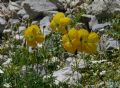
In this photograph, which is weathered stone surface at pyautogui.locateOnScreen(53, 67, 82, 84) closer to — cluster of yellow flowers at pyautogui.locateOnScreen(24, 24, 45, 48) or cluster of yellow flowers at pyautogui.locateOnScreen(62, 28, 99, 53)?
cluster of yellow flowers at pyautogui.locateOnScreen(24, 24, 45, 48)

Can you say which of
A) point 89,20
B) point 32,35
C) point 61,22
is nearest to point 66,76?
point 32,35

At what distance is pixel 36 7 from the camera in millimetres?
10117

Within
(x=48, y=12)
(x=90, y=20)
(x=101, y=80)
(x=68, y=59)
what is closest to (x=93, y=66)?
(x=101, y=80)

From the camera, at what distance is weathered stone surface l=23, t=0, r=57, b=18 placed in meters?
9.95

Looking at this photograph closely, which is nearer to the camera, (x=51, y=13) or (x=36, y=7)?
(x=51, y=13)

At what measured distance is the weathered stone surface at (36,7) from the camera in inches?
392

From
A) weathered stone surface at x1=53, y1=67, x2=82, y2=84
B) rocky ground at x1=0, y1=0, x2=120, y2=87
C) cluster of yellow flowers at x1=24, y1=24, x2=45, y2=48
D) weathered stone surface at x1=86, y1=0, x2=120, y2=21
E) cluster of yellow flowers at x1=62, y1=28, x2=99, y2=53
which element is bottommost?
rocky ground at x1=0, y1=0, x2=120, y2=87

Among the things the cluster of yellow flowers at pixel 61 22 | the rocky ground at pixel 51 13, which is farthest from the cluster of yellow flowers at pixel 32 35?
the rocky ground at pixel 51 13

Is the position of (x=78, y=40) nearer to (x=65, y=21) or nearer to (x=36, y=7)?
(x=65, y=21)

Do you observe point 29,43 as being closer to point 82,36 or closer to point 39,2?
point 82,36

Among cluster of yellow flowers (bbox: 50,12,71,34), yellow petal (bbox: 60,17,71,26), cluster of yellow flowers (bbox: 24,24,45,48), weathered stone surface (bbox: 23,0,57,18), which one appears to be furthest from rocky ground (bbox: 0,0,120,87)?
yellow petal (bbox: 60,17,71,26)

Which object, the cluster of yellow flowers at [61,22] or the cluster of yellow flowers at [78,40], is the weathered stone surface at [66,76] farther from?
the cluster of yellow flowers at [78,40]

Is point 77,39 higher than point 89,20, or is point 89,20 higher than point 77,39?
point 77,39

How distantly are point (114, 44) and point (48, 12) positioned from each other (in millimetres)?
2644
